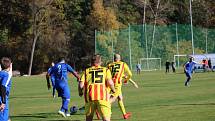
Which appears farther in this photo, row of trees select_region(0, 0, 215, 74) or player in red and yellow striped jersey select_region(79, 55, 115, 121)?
row of trees select_region(0, 0, 215, 74)

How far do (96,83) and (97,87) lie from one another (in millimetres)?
89

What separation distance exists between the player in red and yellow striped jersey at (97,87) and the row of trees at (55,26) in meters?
69.5

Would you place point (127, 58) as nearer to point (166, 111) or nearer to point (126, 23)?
point (126, 23)

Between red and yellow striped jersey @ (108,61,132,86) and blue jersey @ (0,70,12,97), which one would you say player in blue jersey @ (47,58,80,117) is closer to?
red and yellow striped jersey @ (108,61,132,86)

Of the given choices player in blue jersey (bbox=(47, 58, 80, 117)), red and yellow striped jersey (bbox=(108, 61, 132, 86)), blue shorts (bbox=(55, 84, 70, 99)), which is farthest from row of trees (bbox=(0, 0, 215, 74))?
red and yellow striped jersey (bbox=(108, 61, 132, 86))

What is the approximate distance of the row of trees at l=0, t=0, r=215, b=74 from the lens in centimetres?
8381

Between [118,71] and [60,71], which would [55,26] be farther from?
[118,71]

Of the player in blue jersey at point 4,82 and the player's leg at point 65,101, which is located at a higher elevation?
the player in blue jersey at point 4,82

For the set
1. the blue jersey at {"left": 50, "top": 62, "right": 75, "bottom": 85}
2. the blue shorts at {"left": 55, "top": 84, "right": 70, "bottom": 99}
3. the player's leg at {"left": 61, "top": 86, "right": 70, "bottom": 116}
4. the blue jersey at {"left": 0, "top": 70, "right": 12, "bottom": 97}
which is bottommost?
the player's leg at {"left": 61, "top": 86, "right": 70, "bottom": 116}

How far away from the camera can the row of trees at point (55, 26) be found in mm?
83812

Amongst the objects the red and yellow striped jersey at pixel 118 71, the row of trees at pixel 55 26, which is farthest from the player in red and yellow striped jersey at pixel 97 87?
the row of trees at pixel 55 26

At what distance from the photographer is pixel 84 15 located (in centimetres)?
9031

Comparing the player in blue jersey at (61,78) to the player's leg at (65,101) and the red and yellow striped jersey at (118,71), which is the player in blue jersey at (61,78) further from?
the red and yellow striped jersey at (118,71)

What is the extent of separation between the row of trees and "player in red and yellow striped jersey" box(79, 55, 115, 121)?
228 feet
